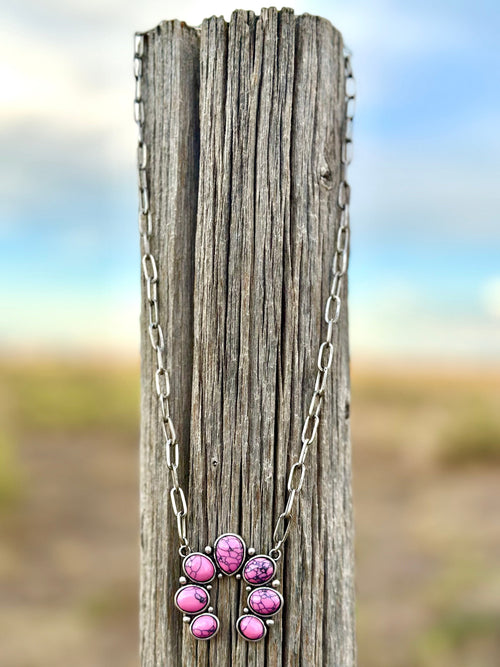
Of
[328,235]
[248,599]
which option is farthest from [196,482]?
[328,235]

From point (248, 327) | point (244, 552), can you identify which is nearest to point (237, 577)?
point (244, 552)

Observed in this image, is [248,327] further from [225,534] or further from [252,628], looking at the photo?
[252,628]

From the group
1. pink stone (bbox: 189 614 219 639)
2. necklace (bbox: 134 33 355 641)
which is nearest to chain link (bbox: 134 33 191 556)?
necklace (bbox: 134 33 355 641)

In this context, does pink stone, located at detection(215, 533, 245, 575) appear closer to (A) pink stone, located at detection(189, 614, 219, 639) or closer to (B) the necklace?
(B) the necklace

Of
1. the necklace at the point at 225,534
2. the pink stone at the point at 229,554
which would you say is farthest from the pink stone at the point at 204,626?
the pink stone at the point at 229,554

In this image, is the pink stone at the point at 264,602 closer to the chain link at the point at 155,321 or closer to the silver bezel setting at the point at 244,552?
the silver bezel setting at the point at 244,552

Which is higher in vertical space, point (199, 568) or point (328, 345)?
point (328, 345)
